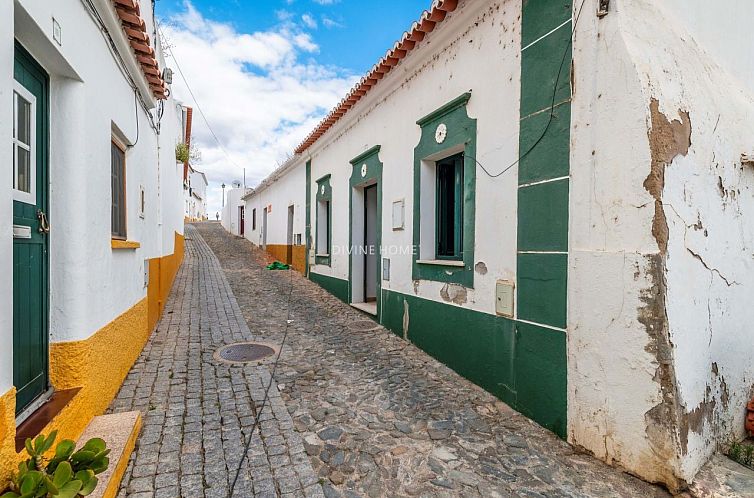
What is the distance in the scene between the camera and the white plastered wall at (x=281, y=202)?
11.1 metres

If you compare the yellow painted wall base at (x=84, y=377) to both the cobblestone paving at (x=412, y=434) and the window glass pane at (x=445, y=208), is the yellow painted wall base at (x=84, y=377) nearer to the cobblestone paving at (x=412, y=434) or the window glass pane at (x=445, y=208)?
the cobblestone paving at (x=412, y=434)

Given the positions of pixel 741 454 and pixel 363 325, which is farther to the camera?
pixel 363 325

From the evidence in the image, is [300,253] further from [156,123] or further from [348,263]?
[156,123]

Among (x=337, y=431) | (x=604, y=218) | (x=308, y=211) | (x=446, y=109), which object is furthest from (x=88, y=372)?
(x=308, y=211)

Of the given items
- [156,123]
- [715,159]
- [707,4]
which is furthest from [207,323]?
[707,4]

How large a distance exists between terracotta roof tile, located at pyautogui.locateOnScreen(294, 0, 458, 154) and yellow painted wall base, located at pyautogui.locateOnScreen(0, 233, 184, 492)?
4.54 meters

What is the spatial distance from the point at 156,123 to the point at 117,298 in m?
3.79

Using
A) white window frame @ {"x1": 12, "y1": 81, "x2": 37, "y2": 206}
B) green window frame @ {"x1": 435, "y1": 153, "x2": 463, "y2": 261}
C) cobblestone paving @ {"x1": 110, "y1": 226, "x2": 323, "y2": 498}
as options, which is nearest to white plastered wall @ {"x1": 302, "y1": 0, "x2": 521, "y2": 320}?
green window frame @ {"x1": 435, "y1": 153, "x2": 463, "y2": 261}

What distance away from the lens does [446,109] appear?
467 centimetres

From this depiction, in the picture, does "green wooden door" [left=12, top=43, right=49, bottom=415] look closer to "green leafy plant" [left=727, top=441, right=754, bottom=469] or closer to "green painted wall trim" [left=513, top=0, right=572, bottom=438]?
"green painted wall trim" [left=513, top=0, right=572, bottom=438]

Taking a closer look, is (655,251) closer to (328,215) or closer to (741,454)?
(741,454)

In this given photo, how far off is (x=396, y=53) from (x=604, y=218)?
3820 mm

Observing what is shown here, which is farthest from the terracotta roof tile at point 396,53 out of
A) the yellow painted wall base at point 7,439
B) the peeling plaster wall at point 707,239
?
the yellow painted wall base at point 7,439

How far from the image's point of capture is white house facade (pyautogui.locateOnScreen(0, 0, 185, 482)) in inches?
76.1
